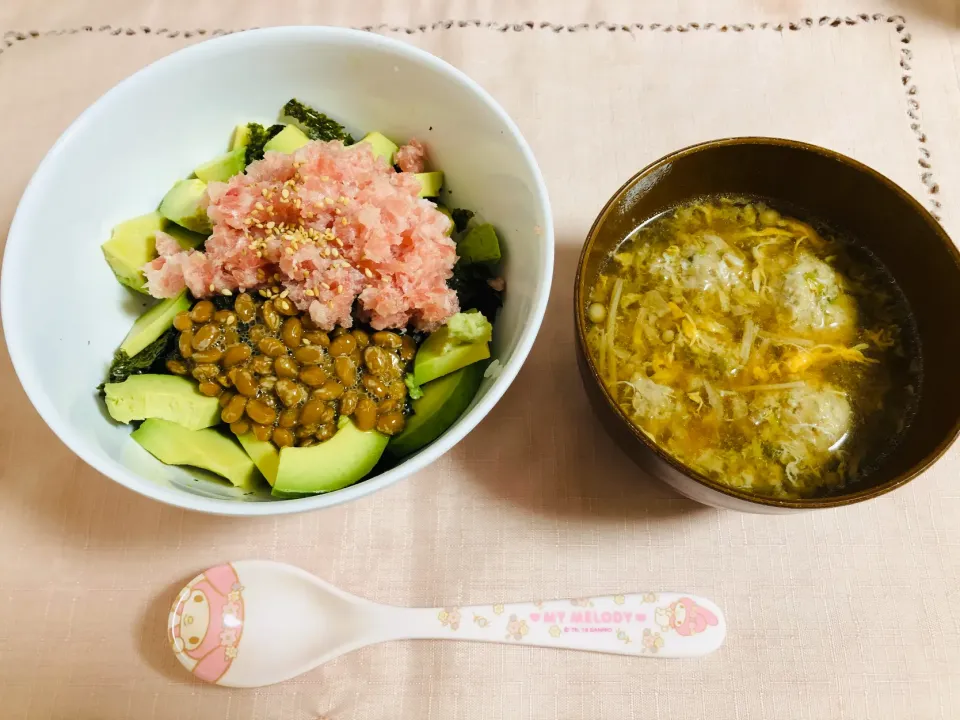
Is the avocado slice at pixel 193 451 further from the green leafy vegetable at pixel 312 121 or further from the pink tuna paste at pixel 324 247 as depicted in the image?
the green leafy vegetable at pixel 312 121

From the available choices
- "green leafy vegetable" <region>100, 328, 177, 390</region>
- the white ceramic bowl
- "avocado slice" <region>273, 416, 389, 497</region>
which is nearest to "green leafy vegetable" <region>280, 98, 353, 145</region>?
the white ceramic bowl

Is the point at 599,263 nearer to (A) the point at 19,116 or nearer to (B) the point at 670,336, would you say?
(B) the point at 670,336

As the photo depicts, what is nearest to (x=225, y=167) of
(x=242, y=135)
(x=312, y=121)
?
(x=242, y=135)

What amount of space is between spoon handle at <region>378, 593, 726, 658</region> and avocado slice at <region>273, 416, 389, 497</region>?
13.3 inches

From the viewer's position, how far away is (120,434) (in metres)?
1.17

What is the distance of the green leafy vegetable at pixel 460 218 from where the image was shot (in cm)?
140

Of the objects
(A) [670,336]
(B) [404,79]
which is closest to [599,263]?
(A) [670,336]

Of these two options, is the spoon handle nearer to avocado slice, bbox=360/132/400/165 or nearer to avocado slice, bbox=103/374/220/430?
avocado slice, bbox=103/374/220/430

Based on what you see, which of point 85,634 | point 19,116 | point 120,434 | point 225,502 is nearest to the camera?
point 225,502

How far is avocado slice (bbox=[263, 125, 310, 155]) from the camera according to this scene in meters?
1.33

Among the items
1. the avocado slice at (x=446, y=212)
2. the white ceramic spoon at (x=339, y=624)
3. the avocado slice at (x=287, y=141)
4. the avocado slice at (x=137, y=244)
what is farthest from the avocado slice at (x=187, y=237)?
the white ceramic spoon at (x=339, y=624)

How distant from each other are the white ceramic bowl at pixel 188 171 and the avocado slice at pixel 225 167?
0.05 metres

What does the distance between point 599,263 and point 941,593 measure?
38.3 inches

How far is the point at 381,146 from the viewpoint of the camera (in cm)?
138
